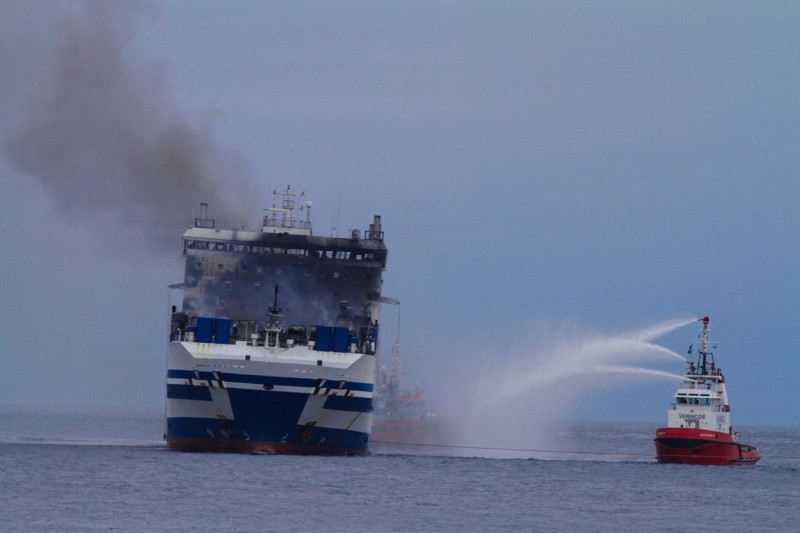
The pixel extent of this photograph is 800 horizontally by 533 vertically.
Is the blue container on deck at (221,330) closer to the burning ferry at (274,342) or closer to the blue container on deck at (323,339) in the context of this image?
the burning ferry at (274,342)

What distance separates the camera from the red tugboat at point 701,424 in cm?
8894

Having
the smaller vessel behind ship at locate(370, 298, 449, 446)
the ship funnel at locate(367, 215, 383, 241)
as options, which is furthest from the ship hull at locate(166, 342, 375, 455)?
the smaller vessel behind ship at locate(370, 298, 449, 446)

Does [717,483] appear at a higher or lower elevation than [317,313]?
lower

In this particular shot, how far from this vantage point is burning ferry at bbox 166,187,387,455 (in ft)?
249

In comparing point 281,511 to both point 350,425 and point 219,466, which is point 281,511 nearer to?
Answer: point 219,466

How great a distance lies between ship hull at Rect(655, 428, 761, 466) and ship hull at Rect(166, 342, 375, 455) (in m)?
22.7

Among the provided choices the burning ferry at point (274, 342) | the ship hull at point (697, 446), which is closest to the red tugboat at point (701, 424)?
the ship hull at point (697, 446)

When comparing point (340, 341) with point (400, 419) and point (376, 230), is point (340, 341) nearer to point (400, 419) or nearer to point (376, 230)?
point (376, 230)

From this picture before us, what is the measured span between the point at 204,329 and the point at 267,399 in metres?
5.86

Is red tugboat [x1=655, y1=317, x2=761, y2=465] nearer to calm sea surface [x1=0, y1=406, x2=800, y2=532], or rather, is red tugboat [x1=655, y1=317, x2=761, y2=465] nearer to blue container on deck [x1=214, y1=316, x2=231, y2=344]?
calm sea surface [x1=0, y1=406, x2=800, y2=532]

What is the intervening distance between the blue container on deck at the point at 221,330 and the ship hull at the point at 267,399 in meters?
1.00

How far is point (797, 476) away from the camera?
95625 millimetres

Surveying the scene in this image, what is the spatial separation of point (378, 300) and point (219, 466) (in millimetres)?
18809

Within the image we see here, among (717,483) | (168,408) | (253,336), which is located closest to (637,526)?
(717,483)
